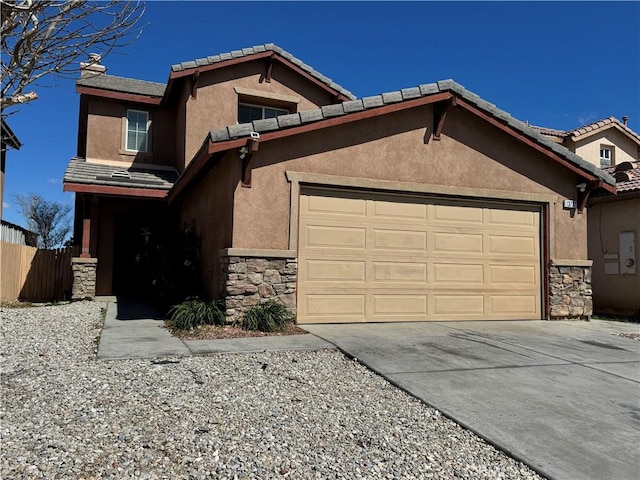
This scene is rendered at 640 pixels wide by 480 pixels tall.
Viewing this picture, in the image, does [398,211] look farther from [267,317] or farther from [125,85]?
[125,85]

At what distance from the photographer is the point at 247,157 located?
7832 millimetres

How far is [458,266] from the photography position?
9422 millimetres

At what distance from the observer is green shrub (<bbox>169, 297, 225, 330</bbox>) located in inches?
297

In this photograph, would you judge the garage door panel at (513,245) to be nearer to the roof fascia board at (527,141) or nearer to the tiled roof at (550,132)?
the roof fascia board at (527,141)

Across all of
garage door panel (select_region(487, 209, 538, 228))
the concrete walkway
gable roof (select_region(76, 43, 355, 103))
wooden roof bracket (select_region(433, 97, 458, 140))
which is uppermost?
gable roof (select_region(76, 43, 355, 103))

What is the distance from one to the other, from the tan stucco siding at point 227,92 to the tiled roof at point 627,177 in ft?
28.6

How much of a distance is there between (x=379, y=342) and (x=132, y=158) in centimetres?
1125

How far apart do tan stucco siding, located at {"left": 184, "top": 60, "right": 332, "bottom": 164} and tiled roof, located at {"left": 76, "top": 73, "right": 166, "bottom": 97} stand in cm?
238

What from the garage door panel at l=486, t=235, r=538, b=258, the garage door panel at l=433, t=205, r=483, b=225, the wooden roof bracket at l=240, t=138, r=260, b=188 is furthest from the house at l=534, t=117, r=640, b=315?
the wooden roof bracket at l=240, t=138, r=260, b=188

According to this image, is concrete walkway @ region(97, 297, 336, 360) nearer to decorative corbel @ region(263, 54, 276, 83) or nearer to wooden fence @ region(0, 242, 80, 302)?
wooden fence @ region(0, 242, 80, 302)

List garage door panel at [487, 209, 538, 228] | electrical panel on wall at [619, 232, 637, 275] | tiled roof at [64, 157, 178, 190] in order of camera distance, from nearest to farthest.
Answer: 1. garage door panel at [487, 209, 538, 228]
2. electrical panel on wall at [619, 232, 637, 275]
3. tiled roof at [64, 157, 178, 190]

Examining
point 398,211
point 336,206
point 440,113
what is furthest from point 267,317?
point 440,113

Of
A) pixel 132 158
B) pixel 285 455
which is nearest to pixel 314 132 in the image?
pixel 285 455

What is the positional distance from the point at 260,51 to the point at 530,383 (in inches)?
468
